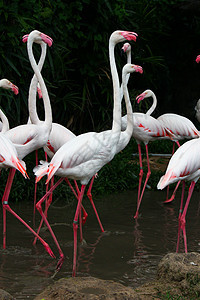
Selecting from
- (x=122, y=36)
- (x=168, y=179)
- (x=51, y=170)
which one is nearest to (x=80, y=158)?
(x=51, y=170)

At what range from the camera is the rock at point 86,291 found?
2.91 m

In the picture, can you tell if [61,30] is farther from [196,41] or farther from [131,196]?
[196,41]

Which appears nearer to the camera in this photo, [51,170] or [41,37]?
[51,170]

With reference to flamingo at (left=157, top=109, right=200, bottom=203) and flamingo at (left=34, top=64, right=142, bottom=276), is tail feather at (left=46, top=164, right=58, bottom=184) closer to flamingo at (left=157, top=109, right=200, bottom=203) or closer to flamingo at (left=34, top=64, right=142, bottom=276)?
flamingo at (left=34, top=64, right=142, bottom=276)

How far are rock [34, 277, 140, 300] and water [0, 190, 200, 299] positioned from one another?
46 centimetres

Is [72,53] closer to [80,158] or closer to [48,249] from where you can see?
[80,158]

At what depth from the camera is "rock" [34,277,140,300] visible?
2914mm

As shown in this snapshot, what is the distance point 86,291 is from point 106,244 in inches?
68.8

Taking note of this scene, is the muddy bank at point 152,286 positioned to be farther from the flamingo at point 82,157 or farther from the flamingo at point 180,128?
the flamingo at point 180,128

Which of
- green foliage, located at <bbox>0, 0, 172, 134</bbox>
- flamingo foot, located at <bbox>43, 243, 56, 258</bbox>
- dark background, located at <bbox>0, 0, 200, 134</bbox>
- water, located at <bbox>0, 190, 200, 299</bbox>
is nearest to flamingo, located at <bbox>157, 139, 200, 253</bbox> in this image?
water, located at <bbox>0, 190, 200, 299</bbox>

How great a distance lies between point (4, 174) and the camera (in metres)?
6.50

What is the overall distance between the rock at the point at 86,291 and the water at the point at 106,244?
0.46 metres

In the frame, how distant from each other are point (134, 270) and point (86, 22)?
548cm

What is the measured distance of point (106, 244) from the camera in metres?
4.76
